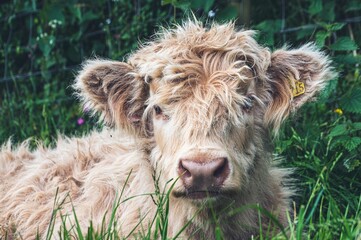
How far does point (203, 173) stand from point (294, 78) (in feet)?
3.52

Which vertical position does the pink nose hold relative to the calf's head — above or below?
below

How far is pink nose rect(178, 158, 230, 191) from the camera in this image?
12.9 feet

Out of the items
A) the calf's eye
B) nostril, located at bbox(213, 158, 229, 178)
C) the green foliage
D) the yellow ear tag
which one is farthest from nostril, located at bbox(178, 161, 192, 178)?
the green foliage

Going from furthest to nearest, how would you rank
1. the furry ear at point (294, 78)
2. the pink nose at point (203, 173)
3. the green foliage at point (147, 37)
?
1. the green foliage at point (147, 37)
2. the furry ear at point (294, 78)
3. the pink nose at point (203, 173)

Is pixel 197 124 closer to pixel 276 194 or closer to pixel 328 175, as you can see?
pixel 276 194

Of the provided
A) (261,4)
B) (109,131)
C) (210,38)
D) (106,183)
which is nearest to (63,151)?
(109,131)

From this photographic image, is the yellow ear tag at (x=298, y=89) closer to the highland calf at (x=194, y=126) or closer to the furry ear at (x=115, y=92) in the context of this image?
the highland calf at (x=194, y=126)

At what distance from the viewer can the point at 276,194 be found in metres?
4.87

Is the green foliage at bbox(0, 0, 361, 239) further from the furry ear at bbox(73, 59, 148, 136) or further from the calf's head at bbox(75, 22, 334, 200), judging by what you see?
the furry ear at bbox(73, 59, 148, 136)

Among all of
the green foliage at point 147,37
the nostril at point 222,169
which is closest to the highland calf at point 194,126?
the nostril at point 222,169

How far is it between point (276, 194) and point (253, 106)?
22.7 inches

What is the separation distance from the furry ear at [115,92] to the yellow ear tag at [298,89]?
85 centimetres

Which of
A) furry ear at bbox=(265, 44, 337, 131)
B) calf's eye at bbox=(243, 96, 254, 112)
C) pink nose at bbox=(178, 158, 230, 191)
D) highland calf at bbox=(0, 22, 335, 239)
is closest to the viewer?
pink nose at bbox=(178, 158, 230, 191)

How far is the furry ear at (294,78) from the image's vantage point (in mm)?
4680
